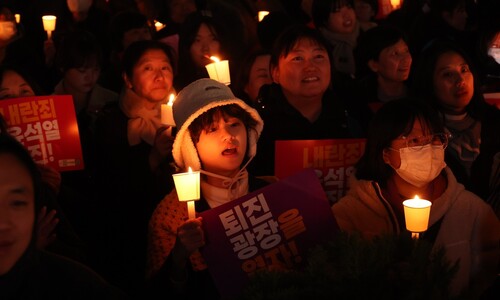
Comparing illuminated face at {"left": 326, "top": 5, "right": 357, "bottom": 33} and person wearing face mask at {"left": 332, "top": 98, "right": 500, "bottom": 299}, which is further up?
illuminated face at {"left": 326, "top": 5, "right": 357, "bottom": 33}

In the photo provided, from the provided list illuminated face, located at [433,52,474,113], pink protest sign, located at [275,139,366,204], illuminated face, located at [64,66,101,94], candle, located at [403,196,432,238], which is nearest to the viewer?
candle, located at [403,196,432,238]

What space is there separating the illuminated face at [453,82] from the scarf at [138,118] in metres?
1.79

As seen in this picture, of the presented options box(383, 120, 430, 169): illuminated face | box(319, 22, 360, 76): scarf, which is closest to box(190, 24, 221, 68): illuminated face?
box(319, 22, 360, 76): scarf

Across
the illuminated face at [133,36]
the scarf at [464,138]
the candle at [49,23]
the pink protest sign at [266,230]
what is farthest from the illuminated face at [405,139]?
the candle at [49,23]

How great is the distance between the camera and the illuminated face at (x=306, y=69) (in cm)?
464

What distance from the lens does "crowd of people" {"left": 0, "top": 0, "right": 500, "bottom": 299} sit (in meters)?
3.43

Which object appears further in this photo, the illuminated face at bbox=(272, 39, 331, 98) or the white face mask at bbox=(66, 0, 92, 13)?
the white face mask at bbox=(66, 0, 92, 13)

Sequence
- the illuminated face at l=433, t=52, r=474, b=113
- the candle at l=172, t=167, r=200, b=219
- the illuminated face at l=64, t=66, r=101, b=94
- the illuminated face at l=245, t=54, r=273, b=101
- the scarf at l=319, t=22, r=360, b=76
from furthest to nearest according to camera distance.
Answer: the scarf at l=319, t=22, r=360, b=76
the illuminated face at l=64, t=66, r=101, b=94
the illuminated face at l=245, t=54, r=273, b=101
the illuminated face at l=433, t=52, r=474, b=113
the candle at l=172, t=167, r=200, b=219

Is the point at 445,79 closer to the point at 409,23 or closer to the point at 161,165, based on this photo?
the point at 161,165

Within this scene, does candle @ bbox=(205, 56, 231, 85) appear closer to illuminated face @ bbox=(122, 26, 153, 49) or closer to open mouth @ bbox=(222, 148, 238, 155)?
open mouth @ bbox=(222, 148, 238, 155)

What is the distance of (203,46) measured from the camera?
6.64 metres

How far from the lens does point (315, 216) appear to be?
336 centimetres

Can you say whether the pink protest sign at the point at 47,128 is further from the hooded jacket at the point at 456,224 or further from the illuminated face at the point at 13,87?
the hooded jacket at the point at 456,224

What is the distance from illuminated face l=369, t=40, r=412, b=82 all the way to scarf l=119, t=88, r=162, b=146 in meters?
1.58
